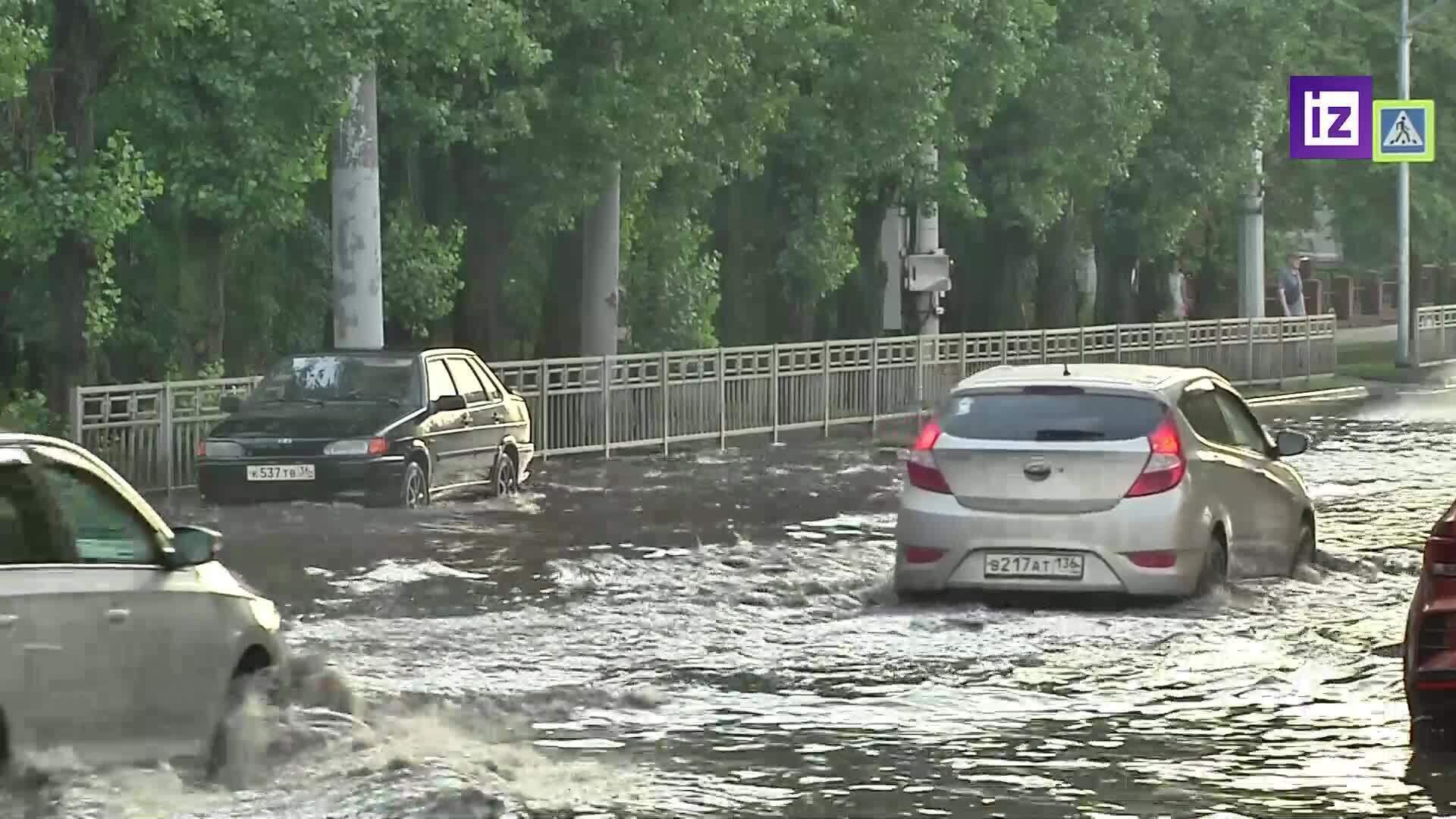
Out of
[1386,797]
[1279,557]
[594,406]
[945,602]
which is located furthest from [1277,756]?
[594,406]

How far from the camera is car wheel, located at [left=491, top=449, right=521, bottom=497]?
84.7 feet

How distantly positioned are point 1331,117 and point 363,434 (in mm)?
36149

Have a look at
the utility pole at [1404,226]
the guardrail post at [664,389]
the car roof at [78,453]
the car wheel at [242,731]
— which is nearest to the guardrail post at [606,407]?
the guardrail post at [664,389]

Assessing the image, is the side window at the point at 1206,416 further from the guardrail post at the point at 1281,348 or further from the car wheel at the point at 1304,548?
the guardrail post at the point at 1281,348

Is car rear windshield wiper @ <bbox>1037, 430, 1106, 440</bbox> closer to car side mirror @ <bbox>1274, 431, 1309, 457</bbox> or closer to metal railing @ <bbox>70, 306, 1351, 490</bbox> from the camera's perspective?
car side mirror @ <bbox>1274, 431, 1309, 457</bbox>

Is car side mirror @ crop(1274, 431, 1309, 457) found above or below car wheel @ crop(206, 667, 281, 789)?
above

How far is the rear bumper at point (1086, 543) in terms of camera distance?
16.0m

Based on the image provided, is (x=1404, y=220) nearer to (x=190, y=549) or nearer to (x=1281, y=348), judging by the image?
Answer: (x=1281, y=348)

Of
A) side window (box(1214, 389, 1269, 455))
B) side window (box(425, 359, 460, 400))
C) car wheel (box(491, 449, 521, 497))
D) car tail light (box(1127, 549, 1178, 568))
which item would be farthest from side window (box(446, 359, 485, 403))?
car tail light (box(1127, 549, 1178, 568))

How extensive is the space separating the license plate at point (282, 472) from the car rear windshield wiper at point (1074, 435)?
8.92m

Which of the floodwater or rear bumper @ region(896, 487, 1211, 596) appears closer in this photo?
the floodwater

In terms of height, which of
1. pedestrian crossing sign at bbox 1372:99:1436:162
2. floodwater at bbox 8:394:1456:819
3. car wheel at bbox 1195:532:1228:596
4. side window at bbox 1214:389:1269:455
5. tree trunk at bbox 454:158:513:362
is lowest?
floodwater at bbox 8:394:1456:819

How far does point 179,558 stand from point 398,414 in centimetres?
1476

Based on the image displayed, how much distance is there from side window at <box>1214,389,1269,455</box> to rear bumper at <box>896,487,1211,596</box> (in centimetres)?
151
